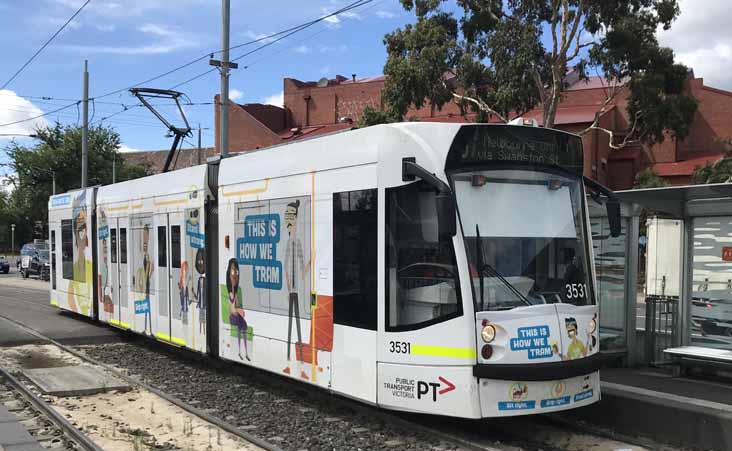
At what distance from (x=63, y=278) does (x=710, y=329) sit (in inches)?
581

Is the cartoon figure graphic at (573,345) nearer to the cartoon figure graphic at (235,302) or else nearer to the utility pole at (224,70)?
the cartoon figure graphic at (235,302)

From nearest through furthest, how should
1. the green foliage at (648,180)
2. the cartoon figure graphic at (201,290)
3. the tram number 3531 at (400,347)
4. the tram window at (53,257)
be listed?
the tram number 3531 at (400,347) → the cartoon figure graphic at (201,290) → the tram window at (53,257) → the green foliage at (648,180)

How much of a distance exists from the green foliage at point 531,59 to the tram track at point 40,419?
55.9 ft

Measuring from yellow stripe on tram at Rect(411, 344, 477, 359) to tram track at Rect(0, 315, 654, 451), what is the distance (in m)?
0.90

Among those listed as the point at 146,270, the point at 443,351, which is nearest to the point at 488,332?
the point at 443,351

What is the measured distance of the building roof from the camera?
40188 mm

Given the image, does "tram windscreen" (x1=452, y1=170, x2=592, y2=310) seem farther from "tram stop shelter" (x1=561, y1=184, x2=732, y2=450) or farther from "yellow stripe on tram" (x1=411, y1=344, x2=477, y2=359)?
"tram stop shelter" (x1=561, y1=184, x2=732, y2=450)

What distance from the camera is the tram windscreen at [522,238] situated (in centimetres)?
642

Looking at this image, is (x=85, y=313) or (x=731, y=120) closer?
(x=85, y=313)

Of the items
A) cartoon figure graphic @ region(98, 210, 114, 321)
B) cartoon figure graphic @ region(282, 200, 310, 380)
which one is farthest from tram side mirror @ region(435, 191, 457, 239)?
cartoon figure graphic @ region(98, 210, 114, 321)

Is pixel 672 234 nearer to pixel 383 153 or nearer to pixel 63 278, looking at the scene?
pixel 383 153

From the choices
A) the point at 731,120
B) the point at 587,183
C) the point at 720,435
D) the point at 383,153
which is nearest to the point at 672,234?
the point at 587,183

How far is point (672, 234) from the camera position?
10.2 metres

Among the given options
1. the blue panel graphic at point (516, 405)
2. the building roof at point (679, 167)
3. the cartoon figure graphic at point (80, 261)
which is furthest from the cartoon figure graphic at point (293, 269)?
the building roof at point (679, 167)
